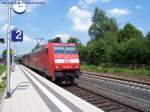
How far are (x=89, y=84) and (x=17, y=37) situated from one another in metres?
5.62

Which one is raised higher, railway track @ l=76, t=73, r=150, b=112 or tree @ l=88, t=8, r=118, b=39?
tree @ l=88, t=8, r=118, b=39

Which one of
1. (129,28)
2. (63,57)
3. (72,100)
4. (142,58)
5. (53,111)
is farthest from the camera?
(129,28)

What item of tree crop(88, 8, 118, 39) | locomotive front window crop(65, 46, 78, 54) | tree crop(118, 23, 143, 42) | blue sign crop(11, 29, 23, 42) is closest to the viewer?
blue sign crop(11, 29, 23, 42)

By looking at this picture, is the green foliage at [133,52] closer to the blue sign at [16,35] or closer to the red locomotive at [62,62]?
the red locomotive at [62,62]

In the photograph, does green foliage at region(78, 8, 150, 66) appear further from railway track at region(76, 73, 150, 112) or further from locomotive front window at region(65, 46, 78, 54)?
railway track at region(76, 73, 150, 112)

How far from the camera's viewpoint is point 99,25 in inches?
4195

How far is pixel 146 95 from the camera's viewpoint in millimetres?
12133

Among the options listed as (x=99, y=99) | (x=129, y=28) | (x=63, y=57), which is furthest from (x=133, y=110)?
(x=129, y=28)

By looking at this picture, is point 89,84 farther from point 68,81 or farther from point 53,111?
point 53,111

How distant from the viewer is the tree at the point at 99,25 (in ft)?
346

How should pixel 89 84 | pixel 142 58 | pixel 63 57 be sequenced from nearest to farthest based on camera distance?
1. pixel 89 84
2. pixel 63 57
3. pixel 142 58

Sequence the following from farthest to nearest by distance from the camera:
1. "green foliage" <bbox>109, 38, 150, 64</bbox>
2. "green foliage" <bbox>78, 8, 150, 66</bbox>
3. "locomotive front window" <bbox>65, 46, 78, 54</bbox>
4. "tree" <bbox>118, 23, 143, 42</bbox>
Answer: "tree" <bbox>118, 23, 143, 42</bbox> → "green foliage" <bbox>78, 8, 150, 66</bbox> → "green foliage" <bbox>109, 38, 150, 64</bbox> → "locomotive front window" <bbox>65, 46, 78, 54</bbox>

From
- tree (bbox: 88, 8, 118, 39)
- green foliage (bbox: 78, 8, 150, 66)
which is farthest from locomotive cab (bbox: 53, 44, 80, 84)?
tree (bbox: 88, 8, 118, 39)

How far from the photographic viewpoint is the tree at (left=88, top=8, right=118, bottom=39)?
106 metres
